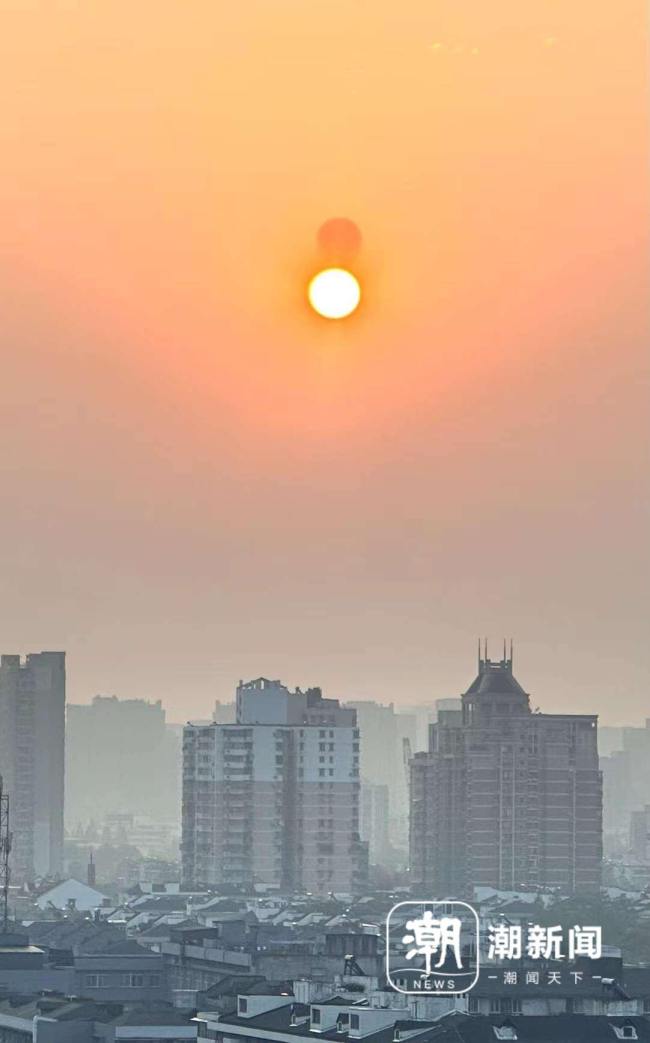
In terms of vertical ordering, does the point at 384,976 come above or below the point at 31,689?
below

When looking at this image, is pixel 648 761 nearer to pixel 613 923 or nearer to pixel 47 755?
pixel 47 755

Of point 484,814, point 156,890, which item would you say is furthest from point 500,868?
point 156,890

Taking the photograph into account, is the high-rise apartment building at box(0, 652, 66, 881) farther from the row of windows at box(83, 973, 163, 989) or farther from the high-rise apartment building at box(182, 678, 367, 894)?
the row of windows at box(83, 973, 163, 989)

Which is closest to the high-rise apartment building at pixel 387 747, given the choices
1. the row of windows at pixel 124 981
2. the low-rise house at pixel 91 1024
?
the row of windows at pixel 124 981

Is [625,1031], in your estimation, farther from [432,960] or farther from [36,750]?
[36,750]

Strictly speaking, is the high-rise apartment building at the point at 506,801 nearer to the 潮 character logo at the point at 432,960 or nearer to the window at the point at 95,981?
the window at the point at 95,981
